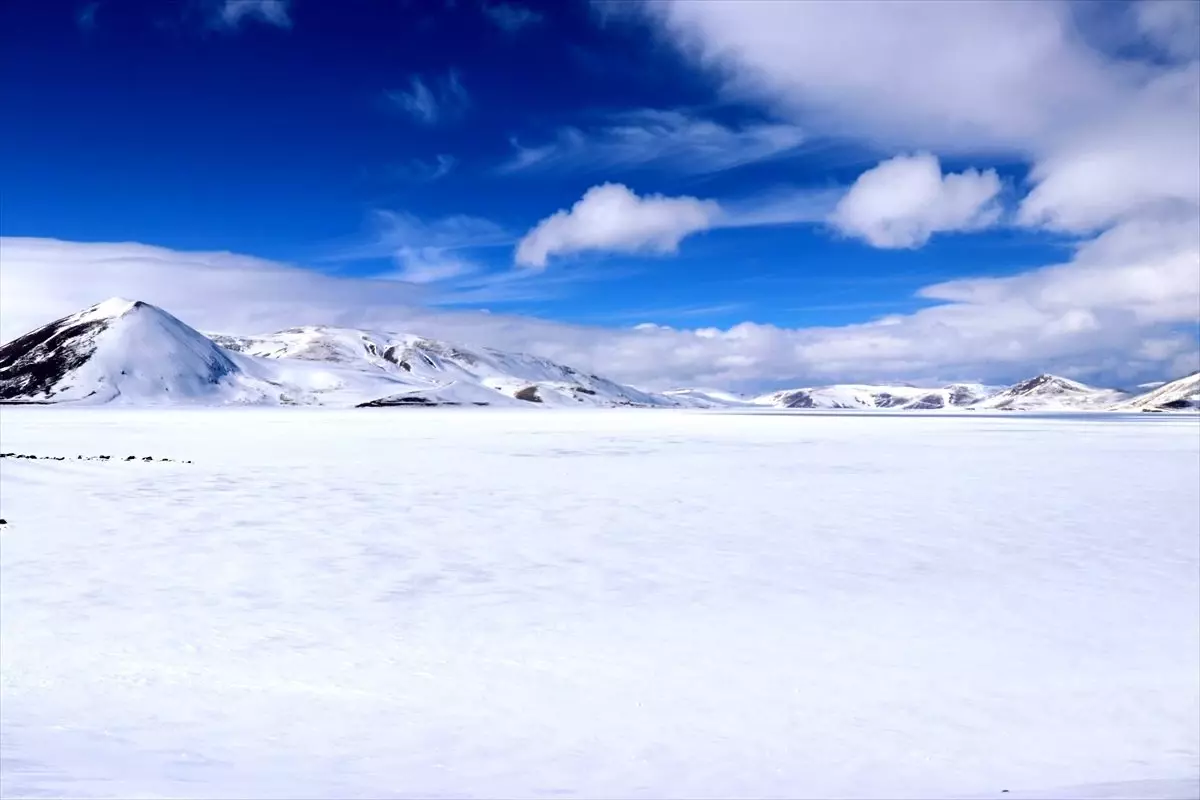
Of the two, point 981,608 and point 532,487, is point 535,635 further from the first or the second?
point 532,487

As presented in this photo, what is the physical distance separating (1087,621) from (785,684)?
6.23 m

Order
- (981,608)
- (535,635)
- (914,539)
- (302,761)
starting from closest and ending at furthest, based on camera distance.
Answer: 1. (302,761)
2. (535,635)
3. (981,608)
4. (914,539)

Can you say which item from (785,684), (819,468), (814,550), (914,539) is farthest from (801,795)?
(819,468)

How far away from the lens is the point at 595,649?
12.5 meters

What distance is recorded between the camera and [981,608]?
14.9m

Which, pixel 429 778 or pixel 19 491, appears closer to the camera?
pixel 429 778

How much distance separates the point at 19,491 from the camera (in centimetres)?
2938

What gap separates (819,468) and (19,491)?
1323 inches

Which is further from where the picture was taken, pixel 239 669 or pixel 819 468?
pixel 819 468

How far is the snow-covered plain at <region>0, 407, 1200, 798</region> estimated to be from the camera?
854 centimetres

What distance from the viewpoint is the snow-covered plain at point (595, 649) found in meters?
8.54

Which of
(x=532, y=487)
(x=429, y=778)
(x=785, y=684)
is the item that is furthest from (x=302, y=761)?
(x=532, y=487)

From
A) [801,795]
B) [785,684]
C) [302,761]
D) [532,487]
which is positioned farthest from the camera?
[532,487]

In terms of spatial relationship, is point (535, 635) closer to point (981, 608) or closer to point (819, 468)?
point (981, 608)
